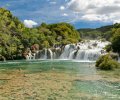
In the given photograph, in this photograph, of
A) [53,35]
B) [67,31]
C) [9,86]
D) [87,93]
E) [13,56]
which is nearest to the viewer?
[87,93]

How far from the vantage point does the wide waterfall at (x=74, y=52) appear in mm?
69938

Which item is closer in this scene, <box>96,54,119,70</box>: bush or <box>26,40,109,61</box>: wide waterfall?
<box>96,54,119,70</box>: bush

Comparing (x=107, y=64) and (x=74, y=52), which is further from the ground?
(x=74, y=52)

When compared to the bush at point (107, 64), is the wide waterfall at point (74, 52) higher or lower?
higher

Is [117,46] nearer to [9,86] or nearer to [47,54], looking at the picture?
[47,54]

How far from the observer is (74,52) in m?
75.4

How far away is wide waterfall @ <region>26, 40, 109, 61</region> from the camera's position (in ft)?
229

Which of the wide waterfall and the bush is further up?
the wide waterfall

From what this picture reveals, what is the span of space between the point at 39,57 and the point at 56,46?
8.28m

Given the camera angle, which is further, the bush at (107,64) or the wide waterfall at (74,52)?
the wide waterfall at (74,52)

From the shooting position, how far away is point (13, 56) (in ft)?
262

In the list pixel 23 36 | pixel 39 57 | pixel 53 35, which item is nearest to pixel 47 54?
pixel 39 57

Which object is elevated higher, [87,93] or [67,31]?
[67,31]

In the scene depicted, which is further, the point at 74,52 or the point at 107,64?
the point at 74,52
